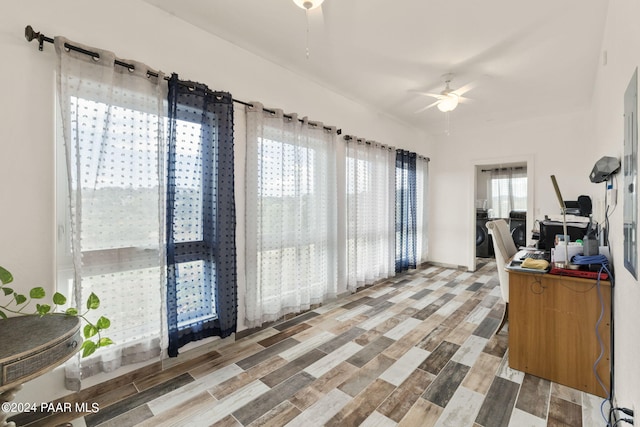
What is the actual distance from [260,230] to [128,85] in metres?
1.48

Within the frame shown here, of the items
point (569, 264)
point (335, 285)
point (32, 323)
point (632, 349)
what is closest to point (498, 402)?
point (632, 349)

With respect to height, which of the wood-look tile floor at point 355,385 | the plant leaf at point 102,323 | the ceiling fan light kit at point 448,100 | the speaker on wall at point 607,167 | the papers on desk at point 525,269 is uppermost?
the ceiling fan light kit at point 448,100

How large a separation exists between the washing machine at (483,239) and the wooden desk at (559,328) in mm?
4982

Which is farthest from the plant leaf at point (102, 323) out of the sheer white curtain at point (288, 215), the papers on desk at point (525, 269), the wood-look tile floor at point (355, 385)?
the papers on desk at point (525, 269)

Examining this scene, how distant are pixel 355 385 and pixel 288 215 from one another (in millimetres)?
1608

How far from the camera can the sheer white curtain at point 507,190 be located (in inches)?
262

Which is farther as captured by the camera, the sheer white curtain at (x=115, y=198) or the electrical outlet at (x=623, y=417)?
the sheer white curtain at (x=115, y=198)

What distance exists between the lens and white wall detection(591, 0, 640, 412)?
3.82 feet

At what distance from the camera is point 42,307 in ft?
4.65

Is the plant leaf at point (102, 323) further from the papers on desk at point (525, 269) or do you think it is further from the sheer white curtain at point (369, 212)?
the papers on desk at point (525, 269)

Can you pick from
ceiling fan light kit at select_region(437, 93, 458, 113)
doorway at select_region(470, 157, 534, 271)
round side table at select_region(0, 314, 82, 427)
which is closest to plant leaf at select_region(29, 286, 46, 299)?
round side table at select_region(0, 314, 82, 427)

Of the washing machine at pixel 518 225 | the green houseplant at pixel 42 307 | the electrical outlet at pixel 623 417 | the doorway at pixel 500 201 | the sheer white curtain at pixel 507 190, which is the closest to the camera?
the electrical outlet at pixel 623 417

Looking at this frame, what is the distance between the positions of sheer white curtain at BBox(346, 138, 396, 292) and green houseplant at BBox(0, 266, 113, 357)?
269 centimetres

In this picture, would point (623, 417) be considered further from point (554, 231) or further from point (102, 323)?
point (102, 323)
